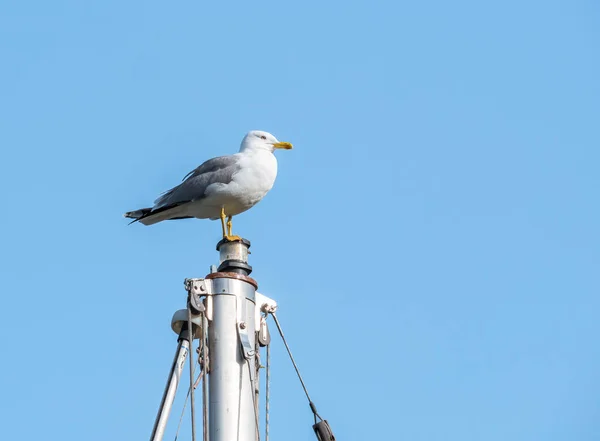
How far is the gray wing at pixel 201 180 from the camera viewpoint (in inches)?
515

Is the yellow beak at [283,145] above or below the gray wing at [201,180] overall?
above

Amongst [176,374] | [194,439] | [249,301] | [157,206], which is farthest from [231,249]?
[157,206]

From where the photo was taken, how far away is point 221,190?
42.2 ft

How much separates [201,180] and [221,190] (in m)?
0.44

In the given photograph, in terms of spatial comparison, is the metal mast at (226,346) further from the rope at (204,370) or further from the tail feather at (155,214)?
the tail feather at (155,214)

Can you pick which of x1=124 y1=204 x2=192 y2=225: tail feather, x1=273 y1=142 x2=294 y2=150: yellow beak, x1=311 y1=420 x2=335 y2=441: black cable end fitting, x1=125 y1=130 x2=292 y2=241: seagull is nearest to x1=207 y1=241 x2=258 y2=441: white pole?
x1=311 y1=420 x2=335 y2=441: black cable end fitting

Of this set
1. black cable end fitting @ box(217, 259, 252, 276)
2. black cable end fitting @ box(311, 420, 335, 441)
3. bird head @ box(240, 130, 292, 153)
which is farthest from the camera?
bird head @ box(240, 130, 292, 153)

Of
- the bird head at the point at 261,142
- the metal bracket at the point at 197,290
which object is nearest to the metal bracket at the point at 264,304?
the metal bracket at the point at 197,290

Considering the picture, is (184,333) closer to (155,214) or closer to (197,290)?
(197,290)

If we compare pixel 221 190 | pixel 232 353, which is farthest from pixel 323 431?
pixel 221 190

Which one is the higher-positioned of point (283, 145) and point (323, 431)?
point (283, 145)

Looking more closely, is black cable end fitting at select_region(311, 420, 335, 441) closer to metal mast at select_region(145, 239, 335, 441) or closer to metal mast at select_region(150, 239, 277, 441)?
metal mast at select_region(145, 239, 335, 441)

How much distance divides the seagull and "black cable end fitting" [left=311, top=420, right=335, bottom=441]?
11.0ft

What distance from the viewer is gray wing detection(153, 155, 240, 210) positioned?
42.9 ft
